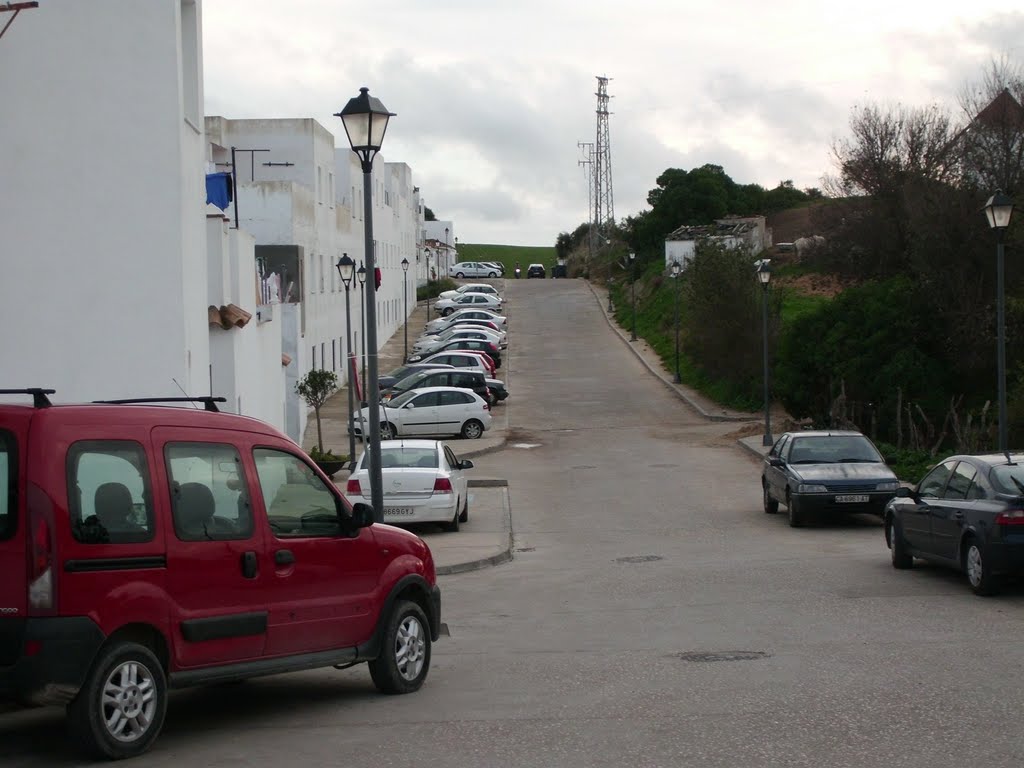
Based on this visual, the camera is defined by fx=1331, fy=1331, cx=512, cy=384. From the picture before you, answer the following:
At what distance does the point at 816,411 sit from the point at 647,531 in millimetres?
20159

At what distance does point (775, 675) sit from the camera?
32.7ft

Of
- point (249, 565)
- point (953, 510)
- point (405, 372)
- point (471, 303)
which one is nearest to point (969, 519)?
point (953, 510)

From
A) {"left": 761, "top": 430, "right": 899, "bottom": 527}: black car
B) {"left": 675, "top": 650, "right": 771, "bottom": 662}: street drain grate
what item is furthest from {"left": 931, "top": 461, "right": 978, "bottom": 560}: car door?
{"left": 761, "top": 430, "right": 899, "bottom": 527}: black car

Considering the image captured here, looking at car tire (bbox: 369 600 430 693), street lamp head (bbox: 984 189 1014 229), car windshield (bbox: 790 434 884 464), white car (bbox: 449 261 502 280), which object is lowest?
car tire (bbox: 369 600 430 693)

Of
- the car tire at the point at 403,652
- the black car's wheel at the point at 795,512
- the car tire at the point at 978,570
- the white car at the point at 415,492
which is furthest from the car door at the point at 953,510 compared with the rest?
the white car at the point at 415,492

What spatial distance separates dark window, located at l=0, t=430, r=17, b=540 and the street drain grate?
18.8ft

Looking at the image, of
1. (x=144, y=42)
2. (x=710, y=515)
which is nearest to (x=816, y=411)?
(x=710, y=515)

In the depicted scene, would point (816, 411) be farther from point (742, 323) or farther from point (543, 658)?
point (543, 658)

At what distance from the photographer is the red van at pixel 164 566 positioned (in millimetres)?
7160

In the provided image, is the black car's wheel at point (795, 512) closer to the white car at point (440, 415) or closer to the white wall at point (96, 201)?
the white wall at point (96, 201)

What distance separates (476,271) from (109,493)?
4566 inches

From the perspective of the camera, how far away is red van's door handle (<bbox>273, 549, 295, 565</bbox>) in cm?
866

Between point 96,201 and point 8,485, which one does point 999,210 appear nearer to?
point 96,201

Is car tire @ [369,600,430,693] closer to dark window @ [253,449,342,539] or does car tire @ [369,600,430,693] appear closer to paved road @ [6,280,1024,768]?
paved road @ [6,280,1024,768]
